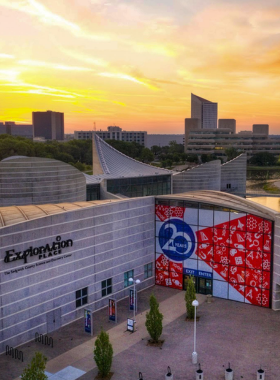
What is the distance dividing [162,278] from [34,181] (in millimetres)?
16912

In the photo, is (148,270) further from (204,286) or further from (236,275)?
(236,275)

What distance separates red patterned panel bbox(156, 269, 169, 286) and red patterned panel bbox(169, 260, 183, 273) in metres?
0.78

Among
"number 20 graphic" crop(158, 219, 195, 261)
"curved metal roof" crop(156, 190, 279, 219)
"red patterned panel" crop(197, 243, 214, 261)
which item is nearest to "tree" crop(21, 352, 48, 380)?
"red patterned panel" crop(197, 243, 214, 261)

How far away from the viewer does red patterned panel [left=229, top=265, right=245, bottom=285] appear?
37.5m

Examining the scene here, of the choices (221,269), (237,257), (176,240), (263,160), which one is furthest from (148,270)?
(263,160)

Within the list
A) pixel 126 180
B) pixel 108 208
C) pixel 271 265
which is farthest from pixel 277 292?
pixel 126 180

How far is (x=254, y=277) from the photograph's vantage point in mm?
36906

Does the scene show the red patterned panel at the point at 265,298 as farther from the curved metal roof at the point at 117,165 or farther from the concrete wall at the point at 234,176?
the concrete wall at the point at 234,176

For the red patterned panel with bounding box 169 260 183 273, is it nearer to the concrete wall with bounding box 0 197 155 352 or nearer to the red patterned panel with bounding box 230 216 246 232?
the concrete wall with bounding box 0 197 155 352

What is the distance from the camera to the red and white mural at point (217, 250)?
3638cm

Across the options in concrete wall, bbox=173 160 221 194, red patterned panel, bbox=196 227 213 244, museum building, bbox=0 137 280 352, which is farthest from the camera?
concrete wall, bbox=173 160 221 194

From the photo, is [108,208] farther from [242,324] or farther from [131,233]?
[242,324]

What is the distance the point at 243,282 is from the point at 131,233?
1085 centimetres

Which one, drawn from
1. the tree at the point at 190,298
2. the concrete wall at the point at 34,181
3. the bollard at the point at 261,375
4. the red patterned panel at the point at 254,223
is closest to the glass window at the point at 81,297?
the tree at the point at 190,298
